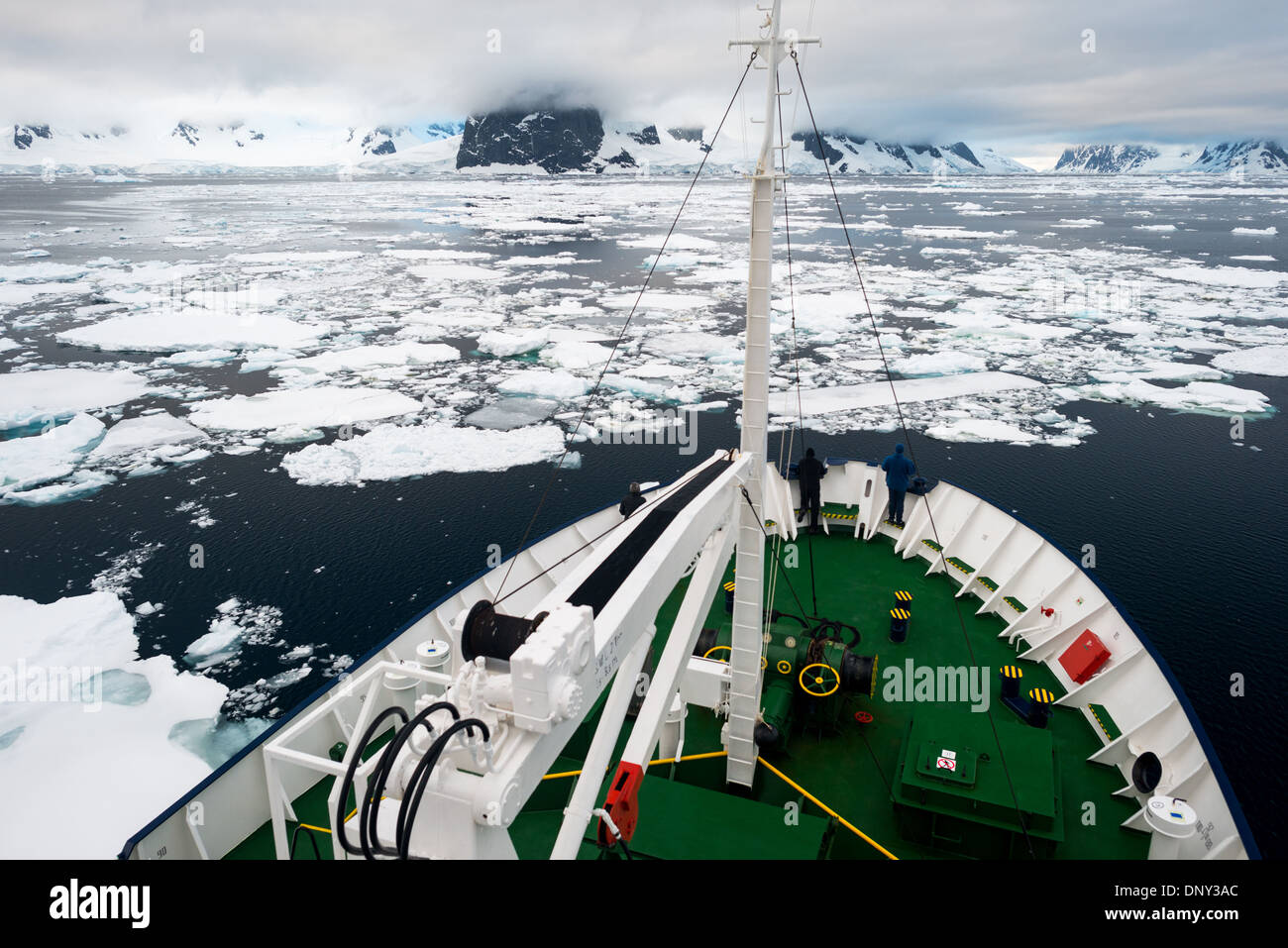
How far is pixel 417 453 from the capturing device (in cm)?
1666

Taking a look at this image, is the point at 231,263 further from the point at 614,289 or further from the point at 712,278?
the point at 712,278

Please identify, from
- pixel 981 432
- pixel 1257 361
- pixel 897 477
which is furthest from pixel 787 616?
pixel 1257 361

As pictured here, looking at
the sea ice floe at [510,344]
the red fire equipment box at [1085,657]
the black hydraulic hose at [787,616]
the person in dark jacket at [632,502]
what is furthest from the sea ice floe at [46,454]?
the red fire equipment box at [1085,657]

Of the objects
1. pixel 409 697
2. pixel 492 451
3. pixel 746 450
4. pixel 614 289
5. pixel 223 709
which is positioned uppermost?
pixel 614 289

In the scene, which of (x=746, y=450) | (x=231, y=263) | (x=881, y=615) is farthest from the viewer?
(x=231, y=263)

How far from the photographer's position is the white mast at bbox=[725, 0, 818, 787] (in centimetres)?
554

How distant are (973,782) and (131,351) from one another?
26.9 m

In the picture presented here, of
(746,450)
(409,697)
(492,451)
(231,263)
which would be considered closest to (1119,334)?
(492,451)

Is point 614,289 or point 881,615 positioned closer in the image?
point 881,615

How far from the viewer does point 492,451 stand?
1681 cm

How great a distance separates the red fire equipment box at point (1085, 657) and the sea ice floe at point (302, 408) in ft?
50.9

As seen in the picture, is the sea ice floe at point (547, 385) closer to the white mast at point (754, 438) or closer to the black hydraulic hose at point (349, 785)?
the white mast at point (754, 438)

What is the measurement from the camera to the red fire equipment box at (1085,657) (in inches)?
304
